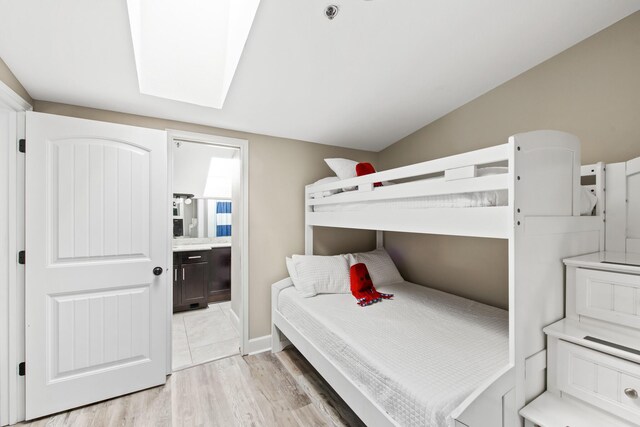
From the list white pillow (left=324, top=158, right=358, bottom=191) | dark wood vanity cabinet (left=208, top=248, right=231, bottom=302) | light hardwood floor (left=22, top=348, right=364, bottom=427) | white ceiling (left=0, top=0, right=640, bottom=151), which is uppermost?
white ceiling (left=0, top=0, right=640, bottom=151)

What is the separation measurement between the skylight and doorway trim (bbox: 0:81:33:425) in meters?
0.77

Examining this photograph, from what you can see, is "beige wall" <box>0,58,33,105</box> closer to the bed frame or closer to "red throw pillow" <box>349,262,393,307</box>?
the bed frame

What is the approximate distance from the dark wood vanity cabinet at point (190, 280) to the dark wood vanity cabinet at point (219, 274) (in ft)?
0.59

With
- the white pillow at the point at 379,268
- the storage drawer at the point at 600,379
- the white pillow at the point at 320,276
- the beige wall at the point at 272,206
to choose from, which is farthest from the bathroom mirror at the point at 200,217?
the storage drawer at the point at 600,379

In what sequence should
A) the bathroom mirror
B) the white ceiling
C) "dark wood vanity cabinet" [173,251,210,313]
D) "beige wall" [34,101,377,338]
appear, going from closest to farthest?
the white ceiling < "beige wall" [34,101,377,338] < "dark wood vanity cabinet" [173,251,210,313] < the bathroom mirror

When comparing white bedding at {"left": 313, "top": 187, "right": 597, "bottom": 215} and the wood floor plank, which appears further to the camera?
the wood floor plank

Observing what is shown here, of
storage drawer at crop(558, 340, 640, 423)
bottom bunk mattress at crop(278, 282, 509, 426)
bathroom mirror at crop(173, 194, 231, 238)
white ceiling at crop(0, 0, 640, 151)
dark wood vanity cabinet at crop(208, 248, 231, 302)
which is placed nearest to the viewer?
storage drawer at crop(558, 340, 640, 423)

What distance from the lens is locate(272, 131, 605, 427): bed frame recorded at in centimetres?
105

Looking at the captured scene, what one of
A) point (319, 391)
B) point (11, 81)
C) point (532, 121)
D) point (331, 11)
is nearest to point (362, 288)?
point (319, 391)

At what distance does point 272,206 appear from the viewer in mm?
2672

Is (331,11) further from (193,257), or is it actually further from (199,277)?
(199,277)

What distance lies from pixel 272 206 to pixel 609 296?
2.33 m

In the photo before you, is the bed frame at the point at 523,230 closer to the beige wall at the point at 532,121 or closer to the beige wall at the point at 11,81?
the beige wall at the point at 532,121

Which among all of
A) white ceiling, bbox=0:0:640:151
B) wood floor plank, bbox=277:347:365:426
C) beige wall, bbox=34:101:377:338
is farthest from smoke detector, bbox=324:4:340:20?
wood floor plank, bbox=277:347:365:426
